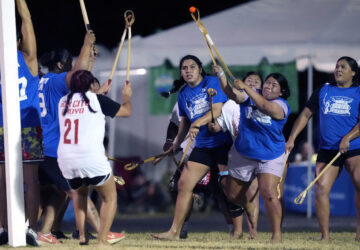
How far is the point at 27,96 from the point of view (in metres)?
8.41

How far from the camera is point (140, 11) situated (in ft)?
83.9

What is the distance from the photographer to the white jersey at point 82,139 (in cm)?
764

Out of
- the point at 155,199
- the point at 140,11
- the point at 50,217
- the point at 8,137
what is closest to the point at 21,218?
the point at 8,137

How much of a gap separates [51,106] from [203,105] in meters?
1.63

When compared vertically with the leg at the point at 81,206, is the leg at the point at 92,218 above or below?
below

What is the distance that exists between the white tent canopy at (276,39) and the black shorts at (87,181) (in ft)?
20.0

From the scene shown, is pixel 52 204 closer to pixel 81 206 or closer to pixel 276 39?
pixel 81 206

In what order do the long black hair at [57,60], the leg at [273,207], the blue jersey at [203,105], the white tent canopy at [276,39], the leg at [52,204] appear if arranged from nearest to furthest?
the leg at [273,207], the long black hair at [57,60], the leg at [52,204], the blue jersey at [203,105], the white tent canopy at [276,39]

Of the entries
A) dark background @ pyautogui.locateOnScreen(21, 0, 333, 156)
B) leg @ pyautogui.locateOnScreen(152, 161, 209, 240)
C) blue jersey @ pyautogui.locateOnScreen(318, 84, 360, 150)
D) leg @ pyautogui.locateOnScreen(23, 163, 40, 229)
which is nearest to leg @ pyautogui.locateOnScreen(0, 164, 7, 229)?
leg @ pyautogui.locateOnScreen(23, 163, 40, 229)

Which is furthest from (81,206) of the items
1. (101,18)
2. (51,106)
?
(101,18)

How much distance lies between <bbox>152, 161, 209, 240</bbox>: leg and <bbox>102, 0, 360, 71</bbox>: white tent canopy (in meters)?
4.66

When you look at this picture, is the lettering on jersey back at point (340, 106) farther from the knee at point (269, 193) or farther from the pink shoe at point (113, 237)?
the pink shoe at point (113, 237)

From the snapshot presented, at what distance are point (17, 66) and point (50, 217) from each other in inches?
77.1

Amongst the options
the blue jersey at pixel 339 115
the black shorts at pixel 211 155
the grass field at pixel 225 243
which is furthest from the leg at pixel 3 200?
the blue jersey at pixel 339 115
